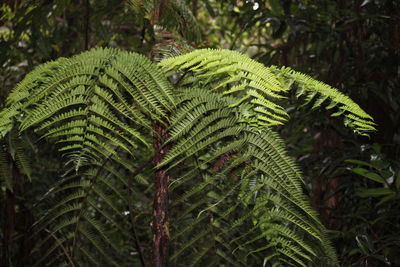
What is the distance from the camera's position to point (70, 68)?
751 millimetres

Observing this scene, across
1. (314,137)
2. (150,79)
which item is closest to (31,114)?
(150,79)

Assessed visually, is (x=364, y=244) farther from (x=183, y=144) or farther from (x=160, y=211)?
(x=183, y=144)

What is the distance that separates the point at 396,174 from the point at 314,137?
3.59ft

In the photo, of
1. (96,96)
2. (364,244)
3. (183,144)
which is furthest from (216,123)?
(364,244)

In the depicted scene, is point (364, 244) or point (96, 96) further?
point (364, 244)

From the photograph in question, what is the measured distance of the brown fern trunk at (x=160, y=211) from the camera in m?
0.85

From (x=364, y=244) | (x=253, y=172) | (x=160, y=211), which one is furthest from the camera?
(x=364, y=244)

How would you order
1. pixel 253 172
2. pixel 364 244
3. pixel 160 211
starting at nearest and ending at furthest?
pixel 253 172
pixel 160 211
pixel 364 244

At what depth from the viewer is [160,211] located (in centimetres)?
86

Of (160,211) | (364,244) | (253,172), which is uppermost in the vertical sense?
(253,172)

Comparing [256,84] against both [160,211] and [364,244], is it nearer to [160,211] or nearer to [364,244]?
[160,211]

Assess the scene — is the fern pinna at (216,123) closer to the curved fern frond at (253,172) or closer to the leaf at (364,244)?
the curved fern frond at (253,172)

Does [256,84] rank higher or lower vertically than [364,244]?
higher

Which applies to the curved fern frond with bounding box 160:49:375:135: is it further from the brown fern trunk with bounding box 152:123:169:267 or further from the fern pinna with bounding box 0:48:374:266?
the brown fern trunk with bounding box 152:123:169:267
